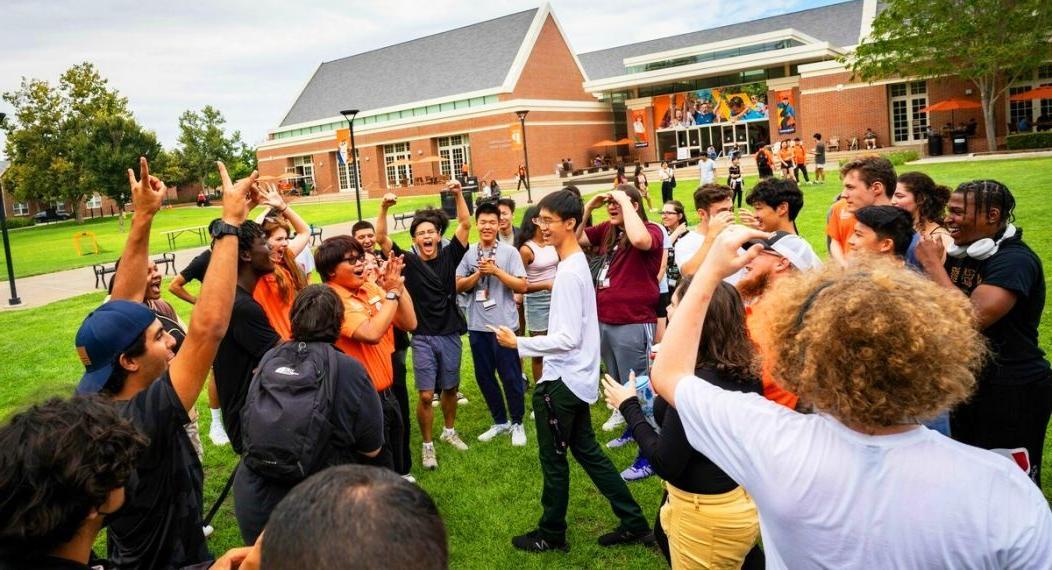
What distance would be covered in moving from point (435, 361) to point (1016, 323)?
4049 millimetres

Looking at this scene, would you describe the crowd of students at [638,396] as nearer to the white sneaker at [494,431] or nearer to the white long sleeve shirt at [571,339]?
the white long sleeve shirt at [571,339]

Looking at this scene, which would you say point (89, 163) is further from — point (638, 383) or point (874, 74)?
point (638, 383)

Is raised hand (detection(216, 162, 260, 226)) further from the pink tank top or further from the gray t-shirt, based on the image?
the pink tank top

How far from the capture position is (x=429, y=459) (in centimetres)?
586

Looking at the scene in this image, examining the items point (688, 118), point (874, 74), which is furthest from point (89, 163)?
point (874, 74)

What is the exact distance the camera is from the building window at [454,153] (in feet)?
175

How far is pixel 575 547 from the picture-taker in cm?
443

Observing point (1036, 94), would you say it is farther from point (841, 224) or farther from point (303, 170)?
point (303, 170)

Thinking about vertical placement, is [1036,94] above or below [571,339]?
above

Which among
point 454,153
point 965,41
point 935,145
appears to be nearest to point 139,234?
point 965,41

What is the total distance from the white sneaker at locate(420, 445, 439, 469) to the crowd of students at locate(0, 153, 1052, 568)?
6.6 inches

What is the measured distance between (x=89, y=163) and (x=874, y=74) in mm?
51968

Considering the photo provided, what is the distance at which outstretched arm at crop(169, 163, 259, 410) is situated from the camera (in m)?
2.41

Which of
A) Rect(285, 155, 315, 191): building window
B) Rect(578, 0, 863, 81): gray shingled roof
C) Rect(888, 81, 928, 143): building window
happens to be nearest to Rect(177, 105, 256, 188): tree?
Rect(285, 155, 315, 191): building window
